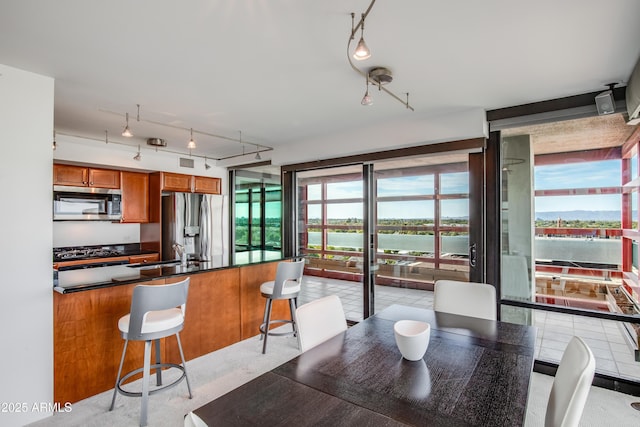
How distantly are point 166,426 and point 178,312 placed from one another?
2.51 feet

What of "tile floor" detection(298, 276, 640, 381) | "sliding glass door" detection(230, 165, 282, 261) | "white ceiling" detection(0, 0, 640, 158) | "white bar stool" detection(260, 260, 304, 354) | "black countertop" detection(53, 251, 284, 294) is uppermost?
"white ceiling" detection(0, 0, 640, 158)

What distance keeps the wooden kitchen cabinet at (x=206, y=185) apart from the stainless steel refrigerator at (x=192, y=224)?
15 centimetres

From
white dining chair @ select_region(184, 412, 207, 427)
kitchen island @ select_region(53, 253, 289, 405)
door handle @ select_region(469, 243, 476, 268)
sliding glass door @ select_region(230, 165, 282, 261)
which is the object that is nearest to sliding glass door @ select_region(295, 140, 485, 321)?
door handle @ select_region(469, 243, 476, 268)

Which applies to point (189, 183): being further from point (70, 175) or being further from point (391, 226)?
point (391, 226)

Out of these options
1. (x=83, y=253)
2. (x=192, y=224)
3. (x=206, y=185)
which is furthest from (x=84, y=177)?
(x=206, y=185)

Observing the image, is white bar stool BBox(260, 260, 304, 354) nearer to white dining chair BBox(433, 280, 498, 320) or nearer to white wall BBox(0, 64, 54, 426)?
white dining chair BBox(433, 280, 498, 320)

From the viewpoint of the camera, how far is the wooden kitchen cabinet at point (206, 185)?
18.3 ft

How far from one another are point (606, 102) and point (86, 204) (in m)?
5.83

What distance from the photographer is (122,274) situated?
2.94 m

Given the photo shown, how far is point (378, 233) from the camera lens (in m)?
4.23

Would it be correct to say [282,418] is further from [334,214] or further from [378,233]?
[334,214]

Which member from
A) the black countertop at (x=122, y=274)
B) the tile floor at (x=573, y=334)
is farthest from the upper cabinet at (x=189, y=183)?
the tile floor at (x=573, y=334)

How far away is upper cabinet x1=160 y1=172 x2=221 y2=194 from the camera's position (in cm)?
517

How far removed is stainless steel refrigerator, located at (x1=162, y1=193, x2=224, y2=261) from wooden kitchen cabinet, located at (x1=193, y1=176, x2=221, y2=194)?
151 mm
